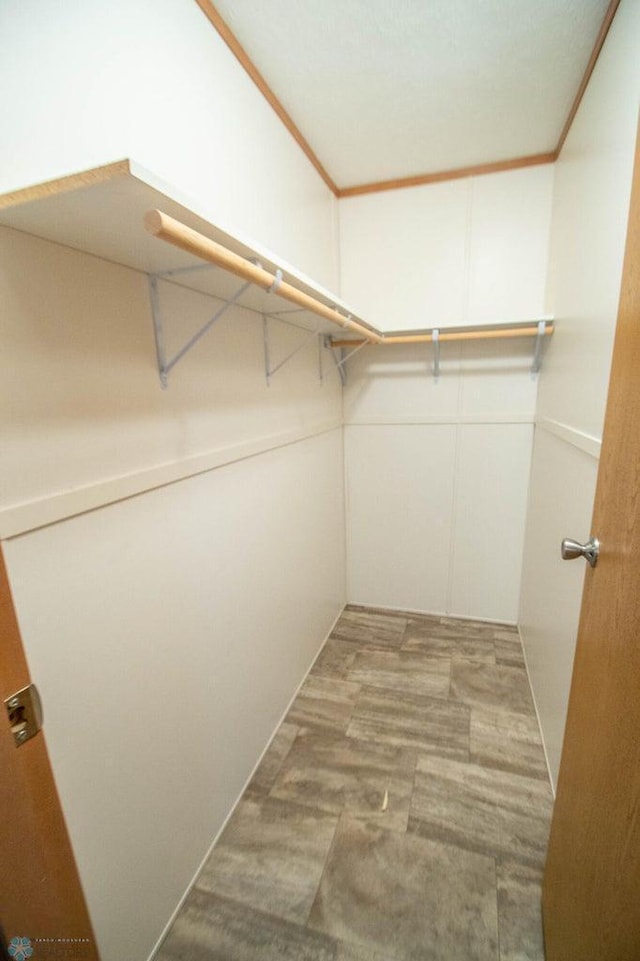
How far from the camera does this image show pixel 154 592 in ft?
3.25

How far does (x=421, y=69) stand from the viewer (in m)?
1.34

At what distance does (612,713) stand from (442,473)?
5.68ft

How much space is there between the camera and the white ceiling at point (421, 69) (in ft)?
3.74

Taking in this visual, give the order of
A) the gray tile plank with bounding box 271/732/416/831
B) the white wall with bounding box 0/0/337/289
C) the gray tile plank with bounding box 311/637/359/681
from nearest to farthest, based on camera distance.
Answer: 1. the white wall with bounding box 0/0/337/289
2. the gray tile plank with bounding box 271/732/416/831
3. the gray tile plank with bounding box 311/637/359/681

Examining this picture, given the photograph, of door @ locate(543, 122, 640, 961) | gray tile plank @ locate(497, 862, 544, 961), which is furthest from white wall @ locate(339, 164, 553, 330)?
gray tile plank @ locate(497, 862, 544, 961)

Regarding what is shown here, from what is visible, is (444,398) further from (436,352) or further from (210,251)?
(210,251)

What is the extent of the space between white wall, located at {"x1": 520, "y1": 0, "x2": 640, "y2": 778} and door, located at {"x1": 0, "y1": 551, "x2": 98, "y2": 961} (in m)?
1.36

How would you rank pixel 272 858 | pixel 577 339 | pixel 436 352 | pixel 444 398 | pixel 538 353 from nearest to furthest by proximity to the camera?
pixel 272 858 < pixel 577 339 < pixel 538 353 < pixel 436 352 < pixel 444 398

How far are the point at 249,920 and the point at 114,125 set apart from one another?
1996mm

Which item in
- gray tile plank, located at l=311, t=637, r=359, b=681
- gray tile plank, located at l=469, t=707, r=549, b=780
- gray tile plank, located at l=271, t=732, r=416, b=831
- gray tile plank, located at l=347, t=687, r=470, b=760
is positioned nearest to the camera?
gray tile plank, located at l=271, t=732, r=416, b=831

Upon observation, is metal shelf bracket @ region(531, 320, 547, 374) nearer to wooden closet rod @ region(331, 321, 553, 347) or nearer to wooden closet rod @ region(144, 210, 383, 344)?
wooden closet rod @ region(331, 321, 553, 347)

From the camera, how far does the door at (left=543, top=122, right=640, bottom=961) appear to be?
1.93ft

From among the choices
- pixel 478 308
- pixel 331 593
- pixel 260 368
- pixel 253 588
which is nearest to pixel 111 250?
pixel 260 368

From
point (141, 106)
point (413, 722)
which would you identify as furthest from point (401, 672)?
point (141, 106)
